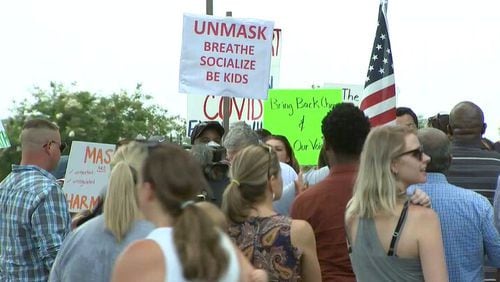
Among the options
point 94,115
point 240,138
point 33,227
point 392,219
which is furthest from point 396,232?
point 94,115

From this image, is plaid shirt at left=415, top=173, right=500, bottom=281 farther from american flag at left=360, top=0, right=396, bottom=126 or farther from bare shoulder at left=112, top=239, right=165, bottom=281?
american flag at left=360, top=0, right=396, bottom=126

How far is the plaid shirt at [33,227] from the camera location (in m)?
6.95

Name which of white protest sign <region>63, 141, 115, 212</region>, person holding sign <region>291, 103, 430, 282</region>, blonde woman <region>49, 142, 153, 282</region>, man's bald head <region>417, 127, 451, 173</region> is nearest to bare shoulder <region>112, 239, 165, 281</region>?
blonde woman <region>49, 142, 153, 282</region>

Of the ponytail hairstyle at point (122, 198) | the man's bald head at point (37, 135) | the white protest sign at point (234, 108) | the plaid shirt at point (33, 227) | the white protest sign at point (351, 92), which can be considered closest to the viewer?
the ponytail hairstyle at point (122, 198)

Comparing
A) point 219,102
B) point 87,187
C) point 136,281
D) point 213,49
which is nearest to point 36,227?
point 136,281

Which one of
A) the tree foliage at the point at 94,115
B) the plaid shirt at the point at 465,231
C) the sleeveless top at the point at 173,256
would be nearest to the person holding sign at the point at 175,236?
the sleeveless top at the point at 173,256

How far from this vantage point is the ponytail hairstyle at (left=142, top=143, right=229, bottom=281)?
159 inches

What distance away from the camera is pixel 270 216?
5.79 metres

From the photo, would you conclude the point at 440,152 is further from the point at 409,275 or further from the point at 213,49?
the point at 213,49

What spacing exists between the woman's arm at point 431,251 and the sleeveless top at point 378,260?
0.07 m

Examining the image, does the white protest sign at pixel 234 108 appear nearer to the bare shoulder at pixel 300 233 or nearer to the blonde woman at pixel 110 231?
the bare shoulder at pixel 300 233

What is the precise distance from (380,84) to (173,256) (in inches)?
263

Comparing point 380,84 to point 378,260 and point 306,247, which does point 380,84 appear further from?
point 378,260

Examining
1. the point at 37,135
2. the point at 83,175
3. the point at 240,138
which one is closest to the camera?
the point at 37,135
